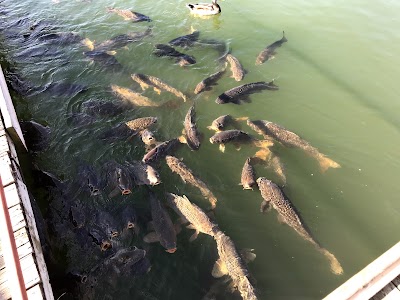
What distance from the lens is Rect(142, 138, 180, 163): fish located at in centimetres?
672

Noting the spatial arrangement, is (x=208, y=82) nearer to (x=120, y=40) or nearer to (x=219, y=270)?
(x=120, y=40)

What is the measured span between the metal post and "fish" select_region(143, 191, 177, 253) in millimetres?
2287

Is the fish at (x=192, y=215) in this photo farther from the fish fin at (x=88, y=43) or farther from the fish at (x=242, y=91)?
the fish fin at (x=88, y=43)

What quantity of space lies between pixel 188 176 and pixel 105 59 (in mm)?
5509

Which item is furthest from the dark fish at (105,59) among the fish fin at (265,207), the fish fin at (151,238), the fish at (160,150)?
the fish fin at (265,207)

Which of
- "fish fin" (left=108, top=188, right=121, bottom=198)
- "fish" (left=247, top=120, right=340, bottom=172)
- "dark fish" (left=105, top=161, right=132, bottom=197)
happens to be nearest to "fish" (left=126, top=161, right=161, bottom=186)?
"dark fish" (left=105, top=161, right=132, bottom=197)

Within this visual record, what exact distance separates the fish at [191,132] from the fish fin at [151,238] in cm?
231

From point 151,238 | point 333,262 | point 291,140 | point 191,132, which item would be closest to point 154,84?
point 191,132

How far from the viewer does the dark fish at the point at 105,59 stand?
9562 mm

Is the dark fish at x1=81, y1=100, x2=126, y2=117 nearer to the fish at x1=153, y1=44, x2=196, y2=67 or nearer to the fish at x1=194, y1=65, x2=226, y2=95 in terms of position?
the fish at x1=194, y1=65, x2=226, y2=95

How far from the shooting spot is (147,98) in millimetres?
8320

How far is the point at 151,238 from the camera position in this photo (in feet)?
18.1

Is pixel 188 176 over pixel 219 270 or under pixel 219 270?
over

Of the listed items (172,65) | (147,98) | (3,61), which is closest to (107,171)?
(147,98)
